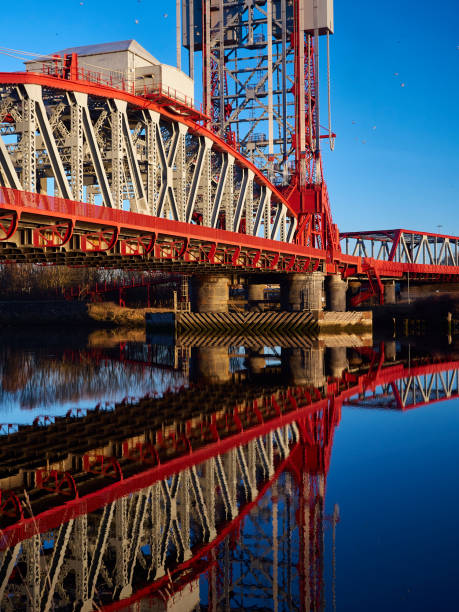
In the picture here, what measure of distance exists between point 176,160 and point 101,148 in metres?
6.54

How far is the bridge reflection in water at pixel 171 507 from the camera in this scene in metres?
7.81

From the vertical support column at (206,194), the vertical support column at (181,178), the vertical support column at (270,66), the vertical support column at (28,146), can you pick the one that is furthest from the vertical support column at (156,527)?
the vertical support column at (270,66)

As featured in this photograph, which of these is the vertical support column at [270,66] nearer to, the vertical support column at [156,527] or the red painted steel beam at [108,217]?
the red painted steel beam at [108,217]

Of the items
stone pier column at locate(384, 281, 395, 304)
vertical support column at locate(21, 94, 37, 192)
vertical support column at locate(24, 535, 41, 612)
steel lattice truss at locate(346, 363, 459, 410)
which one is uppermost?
vertical support column at locate(21, 94, 37, 192)

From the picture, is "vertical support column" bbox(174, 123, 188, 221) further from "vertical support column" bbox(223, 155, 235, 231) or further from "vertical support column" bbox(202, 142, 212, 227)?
"vertical support column" bbox(223, 155, 235, 231)

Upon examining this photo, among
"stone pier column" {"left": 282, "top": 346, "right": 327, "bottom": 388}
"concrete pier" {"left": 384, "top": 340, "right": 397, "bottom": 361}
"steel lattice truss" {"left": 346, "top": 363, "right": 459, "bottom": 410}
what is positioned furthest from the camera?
"concrete pier" {"left": 384, "top": 340, "right": 397, "bottom": 361}

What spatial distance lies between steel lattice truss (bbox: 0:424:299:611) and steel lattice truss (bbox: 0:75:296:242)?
695 inches

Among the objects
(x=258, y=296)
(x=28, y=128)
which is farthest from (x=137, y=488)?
(x=258, y=296)

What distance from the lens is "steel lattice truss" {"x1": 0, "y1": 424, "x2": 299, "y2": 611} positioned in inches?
305

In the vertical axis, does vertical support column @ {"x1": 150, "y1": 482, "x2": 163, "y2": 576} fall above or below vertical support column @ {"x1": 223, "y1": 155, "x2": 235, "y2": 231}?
below

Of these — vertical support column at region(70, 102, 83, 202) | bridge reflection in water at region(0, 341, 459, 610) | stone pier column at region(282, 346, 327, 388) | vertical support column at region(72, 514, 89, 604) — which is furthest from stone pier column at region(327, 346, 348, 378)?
vertical support column at region(72, 514, 89, 604)

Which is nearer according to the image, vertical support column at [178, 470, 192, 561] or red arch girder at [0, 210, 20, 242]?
vertical support column at [178, 470, 192, 561]

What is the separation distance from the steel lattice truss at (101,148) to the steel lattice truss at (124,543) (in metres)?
Result: 17.6

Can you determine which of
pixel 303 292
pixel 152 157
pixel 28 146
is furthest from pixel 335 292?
pixel 28 146
